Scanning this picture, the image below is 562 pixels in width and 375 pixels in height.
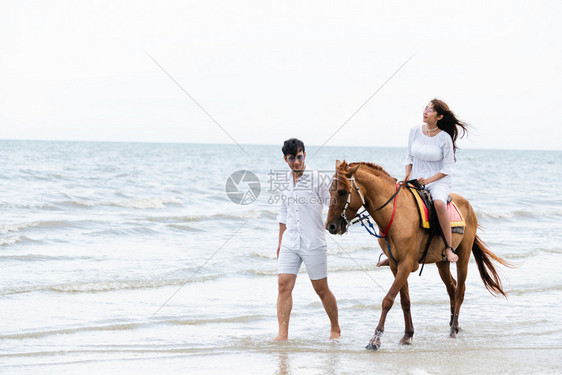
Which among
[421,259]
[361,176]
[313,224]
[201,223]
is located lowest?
[201,223]

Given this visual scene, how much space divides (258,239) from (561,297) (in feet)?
21.8

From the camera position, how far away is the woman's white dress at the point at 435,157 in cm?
604

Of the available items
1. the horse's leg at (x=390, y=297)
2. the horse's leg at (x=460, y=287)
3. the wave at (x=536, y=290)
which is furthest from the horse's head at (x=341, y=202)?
the wave at (x=536, y=290)

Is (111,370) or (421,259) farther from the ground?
(421,259)

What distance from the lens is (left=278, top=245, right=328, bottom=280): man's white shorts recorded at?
5589 millimetres

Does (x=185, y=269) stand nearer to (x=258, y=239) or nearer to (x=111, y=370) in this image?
(x=258, y=239)

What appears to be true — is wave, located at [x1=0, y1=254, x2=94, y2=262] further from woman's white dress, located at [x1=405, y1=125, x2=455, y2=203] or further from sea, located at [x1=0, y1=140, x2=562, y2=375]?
woman's white dress, located at [x1=405, y1=125, x2=455, y2=203]

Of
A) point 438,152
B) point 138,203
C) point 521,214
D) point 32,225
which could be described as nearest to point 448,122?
point 438,152

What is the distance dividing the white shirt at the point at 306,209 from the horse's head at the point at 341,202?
0.15 metres

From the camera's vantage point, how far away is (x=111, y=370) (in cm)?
496

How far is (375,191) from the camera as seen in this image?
5633 mm

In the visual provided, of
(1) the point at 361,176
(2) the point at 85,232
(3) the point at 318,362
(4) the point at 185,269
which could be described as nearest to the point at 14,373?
(3) the point at 318,362

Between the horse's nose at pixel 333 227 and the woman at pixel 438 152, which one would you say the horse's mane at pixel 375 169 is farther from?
the horse's nose at pixel 333 227

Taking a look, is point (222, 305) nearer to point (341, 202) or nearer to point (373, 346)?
point (373, 346)
